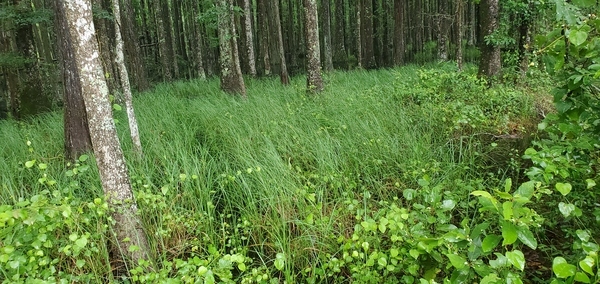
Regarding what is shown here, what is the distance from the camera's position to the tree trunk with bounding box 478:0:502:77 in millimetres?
6469

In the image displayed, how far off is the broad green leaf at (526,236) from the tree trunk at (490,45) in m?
5.97

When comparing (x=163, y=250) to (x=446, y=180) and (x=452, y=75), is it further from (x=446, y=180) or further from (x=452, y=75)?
(x=452, y=75)

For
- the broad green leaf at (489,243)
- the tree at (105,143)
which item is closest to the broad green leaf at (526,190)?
the broad green leaf at (489,243)

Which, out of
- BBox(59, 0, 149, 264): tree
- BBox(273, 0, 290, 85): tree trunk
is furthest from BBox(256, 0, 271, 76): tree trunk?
BBox(59, 0, 149, 264): tree

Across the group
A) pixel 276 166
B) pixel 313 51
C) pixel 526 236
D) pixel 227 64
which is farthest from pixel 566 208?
pixel 227 64

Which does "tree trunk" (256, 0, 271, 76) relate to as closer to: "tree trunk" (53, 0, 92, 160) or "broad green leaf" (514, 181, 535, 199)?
"tree trunk" (53, 0, 92, 160)

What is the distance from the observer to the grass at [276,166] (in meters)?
2.84

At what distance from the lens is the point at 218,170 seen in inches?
149

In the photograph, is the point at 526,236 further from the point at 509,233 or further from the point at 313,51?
the point at 313,51

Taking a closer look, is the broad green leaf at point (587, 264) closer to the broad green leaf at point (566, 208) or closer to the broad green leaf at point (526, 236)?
the broad green leaf at point (526, 236)

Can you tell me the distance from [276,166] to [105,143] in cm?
153

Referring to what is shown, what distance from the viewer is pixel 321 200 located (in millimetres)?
3104

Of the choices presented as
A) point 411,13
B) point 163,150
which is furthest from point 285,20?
point 163,150

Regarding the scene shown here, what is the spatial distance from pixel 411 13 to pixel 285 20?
9.53m
